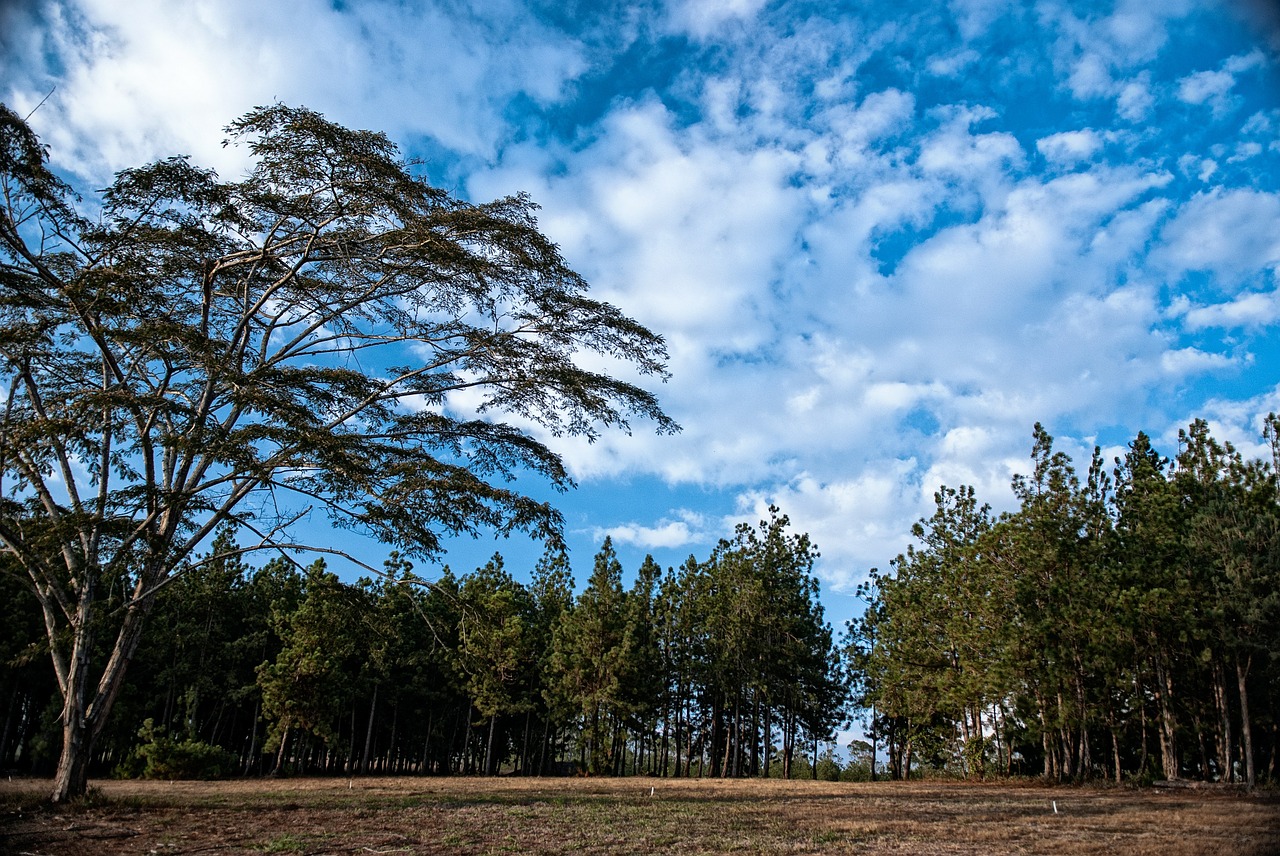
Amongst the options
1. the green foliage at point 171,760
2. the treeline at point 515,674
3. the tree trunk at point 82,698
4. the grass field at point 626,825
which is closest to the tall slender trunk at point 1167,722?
the grass field at point 626,825

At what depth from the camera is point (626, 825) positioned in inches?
473

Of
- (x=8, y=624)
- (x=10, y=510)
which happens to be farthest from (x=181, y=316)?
(x=8, y=624)

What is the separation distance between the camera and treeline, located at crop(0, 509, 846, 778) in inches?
1190

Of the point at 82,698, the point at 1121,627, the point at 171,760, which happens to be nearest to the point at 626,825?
the point at 82,698

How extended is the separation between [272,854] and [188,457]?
728cm

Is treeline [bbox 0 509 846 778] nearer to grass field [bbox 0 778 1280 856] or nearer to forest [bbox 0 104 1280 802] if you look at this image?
forest [bbox 0 104 1280 802]

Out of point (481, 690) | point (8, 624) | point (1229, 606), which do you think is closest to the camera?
point (1229, 606)

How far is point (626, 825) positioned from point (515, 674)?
2557cm

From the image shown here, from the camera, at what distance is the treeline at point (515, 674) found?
3023 centimetres

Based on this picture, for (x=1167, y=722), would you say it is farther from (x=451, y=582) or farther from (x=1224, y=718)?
(x=451, y=582)

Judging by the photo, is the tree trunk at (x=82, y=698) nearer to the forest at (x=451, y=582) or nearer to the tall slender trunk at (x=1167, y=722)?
the forest at (x=451, y=582)

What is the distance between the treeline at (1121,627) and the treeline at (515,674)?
800cm

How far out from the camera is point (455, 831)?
11047 mm

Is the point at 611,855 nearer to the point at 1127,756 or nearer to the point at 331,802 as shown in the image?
the point at 331,802
